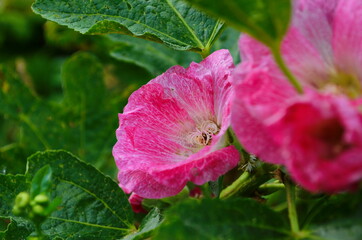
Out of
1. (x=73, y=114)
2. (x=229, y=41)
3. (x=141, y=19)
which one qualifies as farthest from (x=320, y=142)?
(x=73, y=114)

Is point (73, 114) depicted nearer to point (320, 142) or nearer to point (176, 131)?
point (176, 131)

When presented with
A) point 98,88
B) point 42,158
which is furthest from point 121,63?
point 42,158

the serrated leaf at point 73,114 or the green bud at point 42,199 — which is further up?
the green bud at point 42,199

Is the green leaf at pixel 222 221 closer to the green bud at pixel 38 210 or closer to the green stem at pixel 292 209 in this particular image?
the green stem at pixel 292 209

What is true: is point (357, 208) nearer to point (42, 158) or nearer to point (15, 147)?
point (42, 158)

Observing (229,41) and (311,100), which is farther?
(229,41)

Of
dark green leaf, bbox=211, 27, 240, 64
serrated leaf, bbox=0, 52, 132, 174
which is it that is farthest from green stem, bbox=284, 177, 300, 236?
serrated leaf, bbox=0, 52, 132, 174

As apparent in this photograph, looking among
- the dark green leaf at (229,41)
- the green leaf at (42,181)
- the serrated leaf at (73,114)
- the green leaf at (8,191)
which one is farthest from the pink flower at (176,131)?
the serrated leaf at (73,114)
